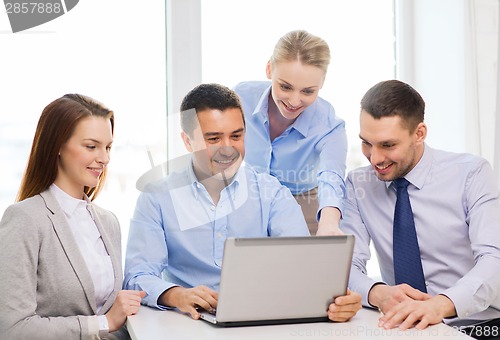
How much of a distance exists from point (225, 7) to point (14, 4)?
2.73 feet

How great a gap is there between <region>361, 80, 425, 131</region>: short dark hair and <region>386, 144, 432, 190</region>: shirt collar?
11 cm

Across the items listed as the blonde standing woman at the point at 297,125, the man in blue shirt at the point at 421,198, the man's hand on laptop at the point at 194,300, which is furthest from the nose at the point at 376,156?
the man's hand on laptop at the point at 194,300

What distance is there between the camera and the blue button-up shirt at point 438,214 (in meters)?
2.07

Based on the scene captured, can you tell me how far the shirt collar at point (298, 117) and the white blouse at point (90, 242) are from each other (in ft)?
2.58

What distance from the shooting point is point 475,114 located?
10.0 ft

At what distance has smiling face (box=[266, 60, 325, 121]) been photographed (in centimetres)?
232

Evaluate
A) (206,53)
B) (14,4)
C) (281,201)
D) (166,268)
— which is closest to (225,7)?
(206,53)

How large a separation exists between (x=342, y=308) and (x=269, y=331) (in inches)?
→ 7.8

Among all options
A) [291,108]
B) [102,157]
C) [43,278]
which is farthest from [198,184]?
[43,278]

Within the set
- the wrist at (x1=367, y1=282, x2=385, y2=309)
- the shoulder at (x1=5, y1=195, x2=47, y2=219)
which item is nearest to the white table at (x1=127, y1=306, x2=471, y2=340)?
the wrist at (x1=367, y1=282, x2=385, y2=309)

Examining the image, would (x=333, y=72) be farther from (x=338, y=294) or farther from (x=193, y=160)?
(x=338, y=294)

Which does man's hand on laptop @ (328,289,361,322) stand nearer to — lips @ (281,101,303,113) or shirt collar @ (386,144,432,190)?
shirt collar @ (386,144,432,190)

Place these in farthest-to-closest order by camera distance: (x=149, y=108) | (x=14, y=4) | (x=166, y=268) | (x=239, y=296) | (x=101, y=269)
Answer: (x=149, y=108)
(x=14, y=4)
(x=166, y=268)
(x=101, y=269)
(x=239, y=296)

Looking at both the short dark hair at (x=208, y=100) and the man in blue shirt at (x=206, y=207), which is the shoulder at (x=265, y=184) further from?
the short dark hair at (x=208, y=100)
